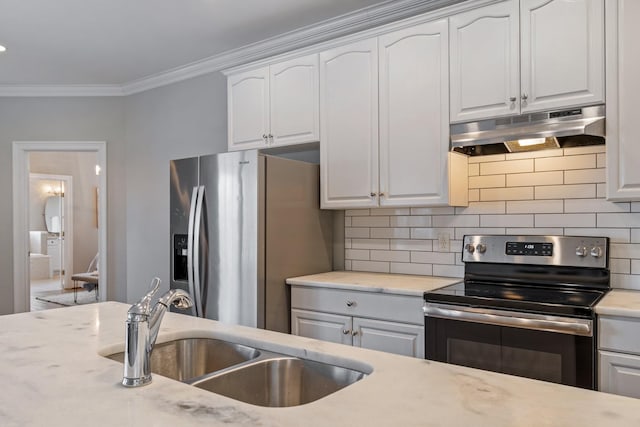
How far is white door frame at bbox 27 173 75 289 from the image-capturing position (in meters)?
8.40

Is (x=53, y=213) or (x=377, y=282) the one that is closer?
(x=377, y=282)

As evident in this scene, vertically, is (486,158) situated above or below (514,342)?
above

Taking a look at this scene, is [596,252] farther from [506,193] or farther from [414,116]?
[414,116]

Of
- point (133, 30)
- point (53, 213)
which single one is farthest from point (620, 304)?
point (53, 213)

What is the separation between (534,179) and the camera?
268 centimetres

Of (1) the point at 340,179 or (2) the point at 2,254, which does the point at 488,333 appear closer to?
(1) the point at 340,179

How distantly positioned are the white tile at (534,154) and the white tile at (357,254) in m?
1.11

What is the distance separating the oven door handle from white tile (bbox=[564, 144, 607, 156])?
1.01 m

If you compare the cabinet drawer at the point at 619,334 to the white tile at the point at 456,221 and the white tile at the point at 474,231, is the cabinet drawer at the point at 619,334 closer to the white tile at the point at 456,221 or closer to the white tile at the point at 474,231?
the white tile at the point at 474,231

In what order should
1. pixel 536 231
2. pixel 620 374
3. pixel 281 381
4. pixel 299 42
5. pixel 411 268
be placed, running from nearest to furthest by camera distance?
pixel 281 381
pixel 620 374
pixel 536 231
pixel 411 268
pixel 299 42

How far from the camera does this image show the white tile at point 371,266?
10.6 ft

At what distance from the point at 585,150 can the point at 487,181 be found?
1.72 ft

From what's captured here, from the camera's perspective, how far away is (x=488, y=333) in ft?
7.05

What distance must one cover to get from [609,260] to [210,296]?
2234 mm
